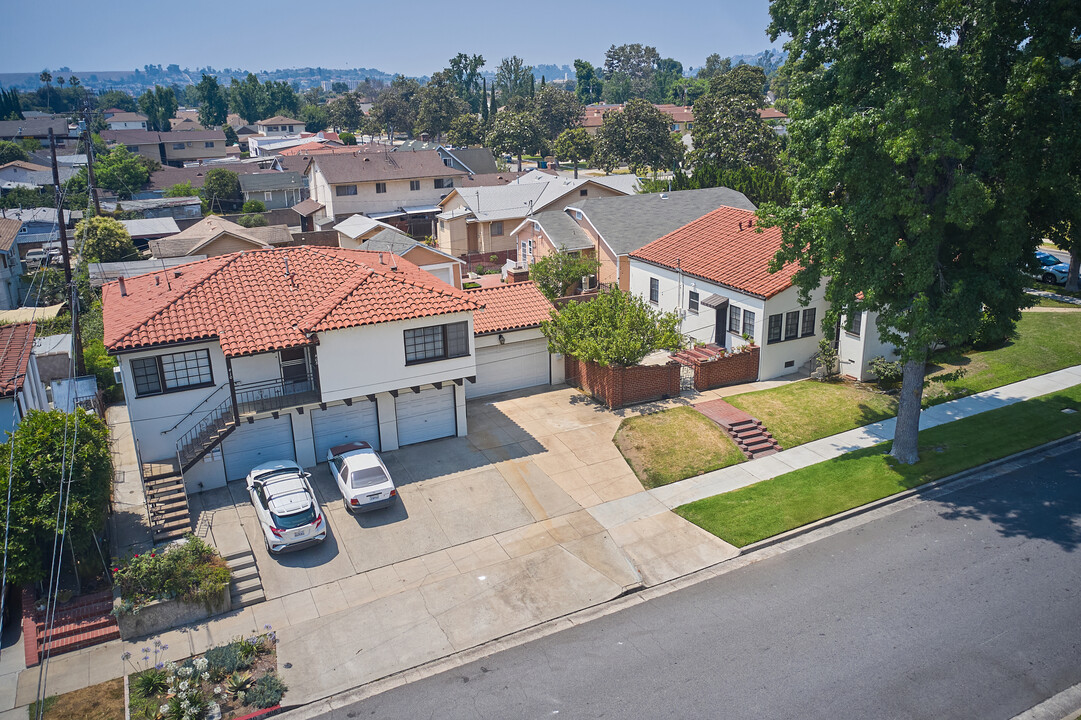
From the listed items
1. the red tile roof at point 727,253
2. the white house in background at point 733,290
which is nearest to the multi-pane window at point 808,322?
the white house in background at point 733,290

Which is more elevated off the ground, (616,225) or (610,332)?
(616,225)

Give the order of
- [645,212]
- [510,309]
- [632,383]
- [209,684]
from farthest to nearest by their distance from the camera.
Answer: [645,212] < [510,309] < [632,383] < [209,684]

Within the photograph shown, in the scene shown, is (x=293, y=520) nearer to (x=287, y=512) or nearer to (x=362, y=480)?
(x=287, y=512)

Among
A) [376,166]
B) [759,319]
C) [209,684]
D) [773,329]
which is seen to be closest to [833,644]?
[209,684]

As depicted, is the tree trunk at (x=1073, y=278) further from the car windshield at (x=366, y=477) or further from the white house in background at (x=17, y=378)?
the white house in background at (x=17, y=378)

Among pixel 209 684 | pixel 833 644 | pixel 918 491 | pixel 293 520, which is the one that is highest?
pixel 293 520

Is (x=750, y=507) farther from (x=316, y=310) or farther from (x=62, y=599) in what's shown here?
(x=62, y=599)

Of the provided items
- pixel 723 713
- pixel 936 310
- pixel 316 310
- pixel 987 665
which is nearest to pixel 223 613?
pixel 316 310

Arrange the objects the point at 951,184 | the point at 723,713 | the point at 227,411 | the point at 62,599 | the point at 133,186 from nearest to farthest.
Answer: the point at 723,713 < the point at 62,599 < the point at 951,184 < the point at 227,411 < the point at 133,186
